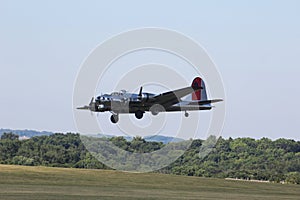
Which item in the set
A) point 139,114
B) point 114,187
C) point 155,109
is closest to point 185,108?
point 155,109

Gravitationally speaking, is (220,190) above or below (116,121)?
below

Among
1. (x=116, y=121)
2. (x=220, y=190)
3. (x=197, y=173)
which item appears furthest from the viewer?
(x=197, y=173)

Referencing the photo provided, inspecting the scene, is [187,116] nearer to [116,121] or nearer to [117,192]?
[116,121]

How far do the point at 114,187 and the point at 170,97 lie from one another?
31.2 m

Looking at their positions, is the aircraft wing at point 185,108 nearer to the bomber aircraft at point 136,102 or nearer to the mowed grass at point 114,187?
the bomber aircraft at point 136,102

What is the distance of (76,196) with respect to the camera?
2884 inches

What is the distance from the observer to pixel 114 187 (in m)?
94.4

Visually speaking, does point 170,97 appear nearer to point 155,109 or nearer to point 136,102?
point 155,109

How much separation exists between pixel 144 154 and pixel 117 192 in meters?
75.7

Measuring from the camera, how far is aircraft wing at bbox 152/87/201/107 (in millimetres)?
64375

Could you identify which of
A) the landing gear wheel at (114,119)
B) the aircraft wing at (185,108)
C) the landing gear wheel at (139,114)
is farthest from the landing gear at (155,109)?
the landing gear wheel at (114,119)

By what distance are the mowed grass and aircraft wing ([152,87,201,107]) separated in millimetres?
12671

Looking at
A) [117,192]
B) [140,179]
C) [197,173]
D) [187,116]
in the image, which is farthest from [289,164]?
[187,116]

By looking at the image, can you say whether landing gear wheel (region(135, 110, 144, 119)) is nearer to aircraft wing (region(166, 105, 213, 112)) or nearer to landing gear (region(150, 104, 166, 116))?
landing gear (region(150, 104, 166, 116))
